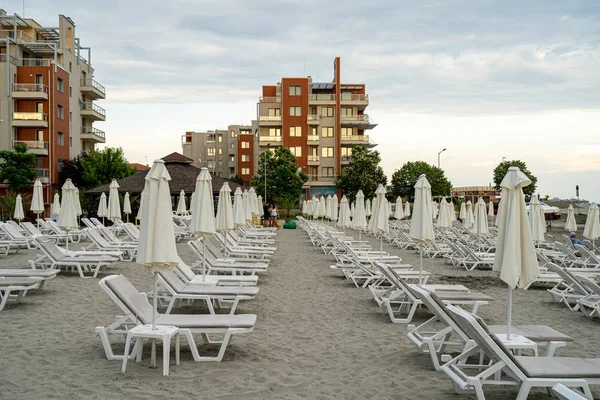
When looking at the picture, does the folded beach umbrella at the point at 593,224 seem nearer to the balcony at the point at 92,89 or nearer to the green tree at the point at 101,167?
the green tree at the point at 101,167

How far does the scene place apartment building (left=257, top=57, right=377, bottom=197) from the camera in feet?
202

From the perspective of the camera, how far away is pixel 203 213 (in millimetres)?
10117

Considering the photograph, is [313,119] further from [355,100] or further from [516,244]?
[516,244]

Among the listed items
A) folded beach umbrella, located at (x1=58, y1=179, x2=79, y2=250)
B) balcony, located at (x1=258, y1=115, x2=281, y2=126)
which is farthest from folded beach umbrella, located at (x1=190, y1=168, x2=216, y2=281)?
balcony, located at (x1=258, y1=115, x2=281, y2=126)

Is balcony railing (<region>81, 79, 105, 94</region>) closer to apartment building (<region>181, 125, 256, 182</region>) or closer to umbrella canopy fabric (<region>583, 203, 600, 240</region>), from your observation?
apartment building (<region>181, 125, 256, 182</region>)

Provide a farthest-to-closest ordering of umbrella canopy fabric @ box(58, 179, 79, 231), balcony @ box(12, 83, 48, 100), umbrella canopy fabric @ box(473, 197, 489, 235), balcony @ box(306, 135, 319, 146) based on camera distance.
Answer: balcony @ box(306, 135, 319, 146) < balcony @ box(12, 83, 48, 100) < umbrella canopy fabric @ box(473, 197, 489, 235) < umbrella canopy fabric @ box(58, 179, 79, 231)

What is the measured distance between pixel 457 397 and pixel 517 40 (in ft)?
51.2

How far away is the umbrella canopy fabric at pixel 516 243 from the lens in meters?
5.56

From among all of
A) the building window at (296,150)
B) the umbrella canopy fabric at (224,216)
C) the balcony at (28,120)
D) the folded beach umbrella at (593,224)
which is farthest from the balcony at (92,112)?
the folded beach umbrella at (593,224)

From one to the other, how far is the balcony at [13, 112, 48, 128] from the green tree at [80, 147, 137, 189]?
429 cm

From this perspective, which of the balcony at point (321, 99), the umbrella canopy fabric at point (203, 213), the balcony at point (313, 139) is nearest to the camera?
the umbrella canopy fabric at point (203, 213)

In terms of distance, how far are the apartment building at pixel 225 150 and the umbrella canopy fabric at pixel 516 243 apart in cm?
8031

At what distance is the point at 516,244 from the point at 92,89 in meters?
51.8

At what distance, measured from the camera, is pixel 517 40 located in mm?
17797
